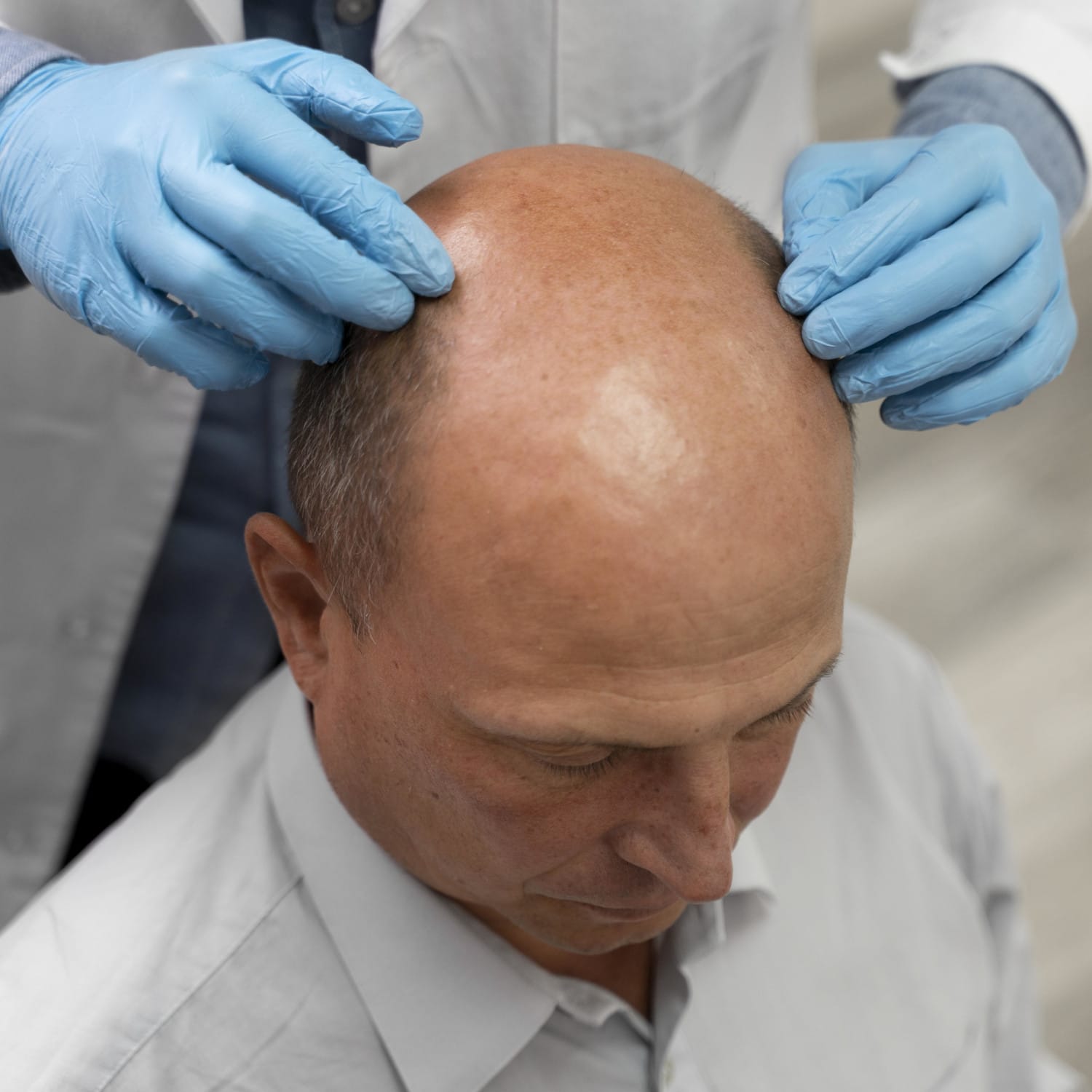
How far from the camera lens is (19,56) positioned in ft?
3.15

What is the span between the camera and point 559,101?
1.18 m

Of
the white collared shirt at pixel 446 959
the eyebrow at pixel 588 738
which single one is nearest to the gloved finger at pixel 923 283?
the eyebrow at pixel 588 738

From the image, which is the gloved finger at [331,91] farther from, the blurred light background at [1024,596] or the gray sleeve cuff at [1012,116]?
the blurred light background at [1024,596]

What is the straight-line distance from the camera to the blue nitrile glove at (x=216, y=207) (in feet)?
2.67

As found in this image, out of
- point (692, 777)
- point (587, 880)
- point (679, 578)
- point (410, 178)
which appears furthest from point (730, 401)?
point (410, 178)

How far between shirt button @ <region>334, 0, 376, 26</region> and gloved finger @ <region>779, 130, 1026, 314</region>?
484mm

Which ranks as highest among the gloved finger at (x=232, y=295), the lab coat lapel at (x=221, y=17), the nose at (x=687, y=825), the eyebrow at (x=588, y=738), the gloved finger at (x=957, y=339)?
the lab coat lapel at (x=221, y=17)

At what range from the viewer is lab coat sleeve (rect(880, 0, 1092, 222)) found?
4.24 ft

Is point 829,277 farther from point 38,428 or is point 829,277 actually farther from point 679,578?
point 38,428

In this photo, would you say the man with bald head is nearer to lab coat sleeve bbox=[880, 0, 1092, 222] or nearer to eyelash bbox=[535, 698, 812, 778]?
eyelash bbox=[535, 698, 812, 778]

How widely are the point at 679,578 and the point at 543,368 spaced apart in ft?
0.46

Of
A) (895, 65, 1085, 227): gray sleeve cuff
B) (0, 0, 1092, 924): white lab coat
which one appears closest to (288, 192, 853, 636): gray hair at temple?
(0, 0, 1092, 924): white lab coat

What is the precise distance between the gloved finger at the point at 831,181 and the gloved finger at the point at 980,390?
14 cm

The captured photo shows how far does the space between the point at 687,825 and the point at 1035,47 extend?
921 millimetres
